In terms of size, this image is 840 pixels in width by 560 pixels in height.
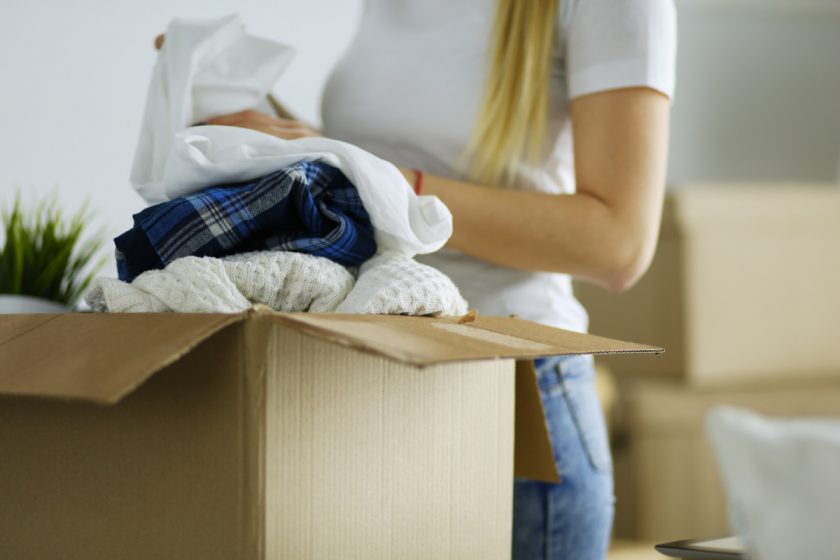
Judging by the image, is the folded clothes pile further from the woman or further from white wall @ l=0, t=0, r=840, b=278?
white wall @ l=0, t=0, r=840, b=278

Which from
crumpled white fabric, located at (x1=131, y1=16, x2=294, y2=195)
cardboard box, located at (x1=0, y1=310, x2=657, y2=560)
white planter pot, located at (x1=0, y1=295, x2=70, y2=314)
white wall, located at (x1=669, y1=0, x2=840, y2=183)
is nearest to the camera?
cardboard box, located at (x1=0, y1=310, x2=657, y2=560)

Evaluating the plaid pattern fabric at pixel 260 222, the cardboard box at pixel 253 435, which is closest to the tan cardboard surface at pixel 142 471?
the cardboard box at pixel 253 435

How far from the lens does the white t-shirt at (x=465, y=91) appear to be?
77 centimetres

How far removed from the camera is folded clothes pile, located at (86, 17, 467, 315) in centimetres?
54

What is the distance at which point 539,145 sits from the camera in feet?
2.71

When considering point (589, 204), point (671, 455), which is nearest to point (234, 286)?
point (589, 204)

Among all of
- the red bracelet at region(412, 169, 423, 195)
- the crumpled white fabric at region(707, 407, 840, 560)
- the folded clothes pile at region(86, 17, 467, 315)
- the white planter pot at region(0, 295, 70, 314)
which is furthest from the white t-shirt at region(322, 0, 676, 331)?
the crumpled white fabric at region(707, 407, 840, 560)

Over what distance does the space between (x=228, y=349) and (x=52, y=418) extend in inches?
5.7

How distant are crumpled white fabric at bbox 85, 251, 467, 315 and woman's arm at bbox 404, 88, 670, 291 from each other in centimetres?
18

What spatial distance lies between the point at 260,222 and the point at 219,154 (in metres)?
0.07

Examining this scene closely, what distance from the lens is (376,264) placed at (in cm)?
59

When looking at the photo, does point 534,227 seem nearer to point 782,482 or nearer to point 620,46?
point 620,46

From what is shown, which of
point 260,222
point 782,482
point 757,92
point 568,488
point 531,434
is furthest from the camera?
point 757,92

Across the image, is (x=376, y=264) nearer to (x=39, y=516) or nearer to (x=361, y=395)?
(x=361, y=395)
